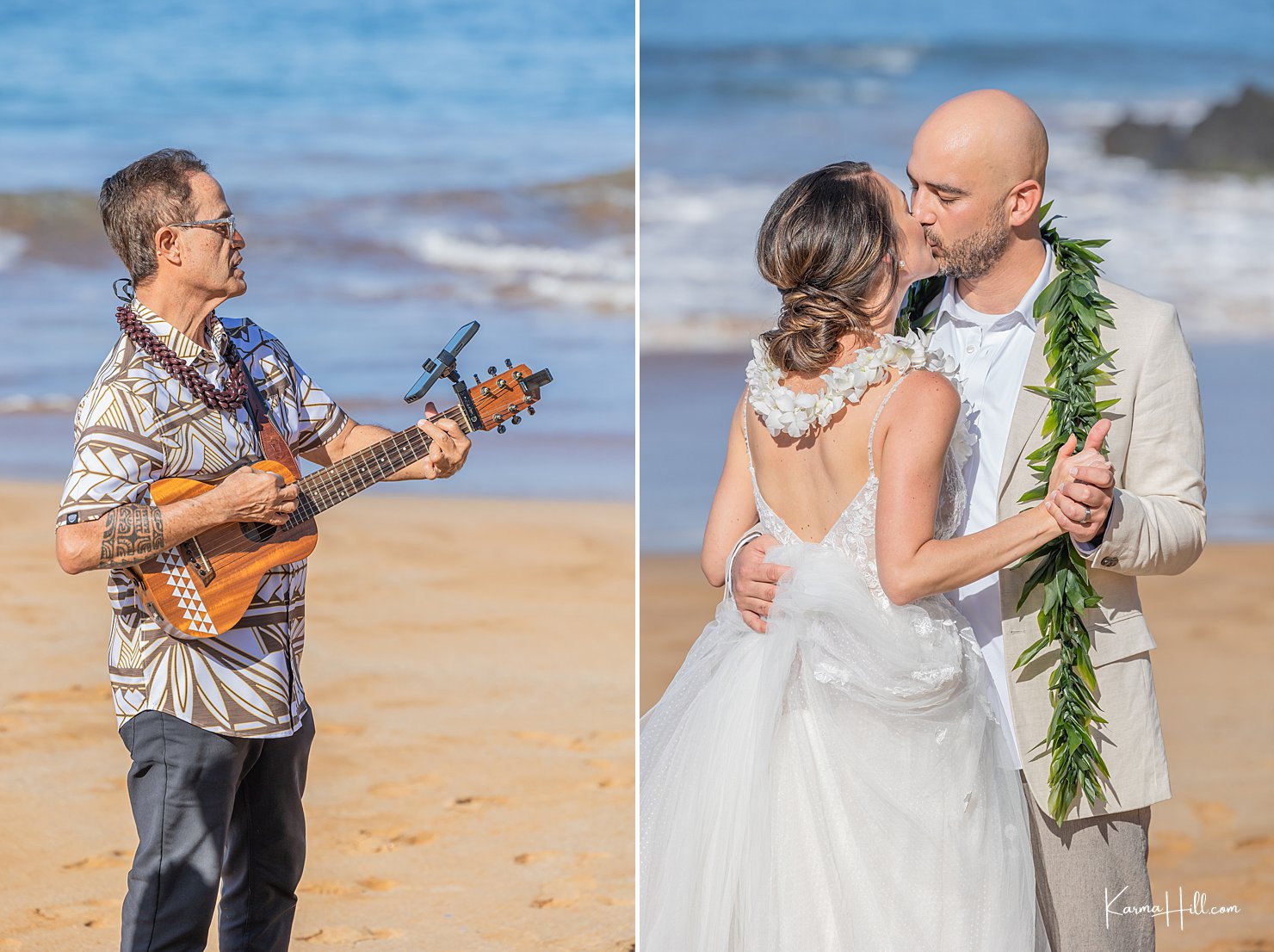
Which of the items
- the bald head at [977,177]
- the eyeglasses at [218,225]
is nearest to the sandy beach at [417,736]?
the eyeglasses at [218,225]

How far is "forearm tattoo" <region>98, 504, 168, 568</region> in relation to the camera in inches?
112

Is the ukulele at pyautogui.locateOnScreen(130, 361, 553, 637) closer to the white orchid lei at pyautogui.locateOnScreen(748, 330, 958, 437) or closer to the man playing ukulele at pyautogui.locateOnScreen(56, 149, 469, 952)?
the man playing ukulele at pyautogui.locateOnScreen(56, 149, 469, 952)

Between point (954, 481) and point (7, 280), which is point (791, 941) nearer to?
point (954, 481)

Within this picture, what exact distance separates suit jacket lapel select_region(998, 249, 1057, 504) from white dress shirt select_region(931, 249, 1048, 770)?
0.04 m

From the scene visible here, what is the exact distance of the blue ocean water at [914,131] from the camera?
13734 mm

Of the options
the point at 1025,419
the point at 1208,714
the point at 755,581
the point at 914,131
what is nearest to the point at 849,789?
the point at 755,581

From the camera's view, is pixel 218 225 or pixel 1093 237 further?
pixel 1093 237

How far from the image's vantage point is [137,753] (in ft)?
9.64

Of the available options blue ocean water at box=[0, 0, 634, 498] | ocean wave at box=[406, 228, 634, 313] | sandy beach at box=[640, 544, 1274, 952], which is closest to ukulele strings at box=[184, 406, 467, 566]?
sandy beach at box=[640, 544, 1274, 952]

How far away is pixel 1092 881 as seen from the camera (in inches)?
113

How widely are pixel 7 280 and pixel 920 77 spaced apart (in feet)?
34.6

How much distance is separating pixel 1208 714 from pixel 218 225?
21.9 feet

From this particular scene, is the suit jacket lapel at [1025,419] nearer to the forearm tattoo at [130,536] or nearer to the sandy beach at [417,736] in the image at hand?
the forearm tattoo at [130,536]

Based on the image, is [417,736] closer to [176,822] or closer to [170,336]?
[176,822]
